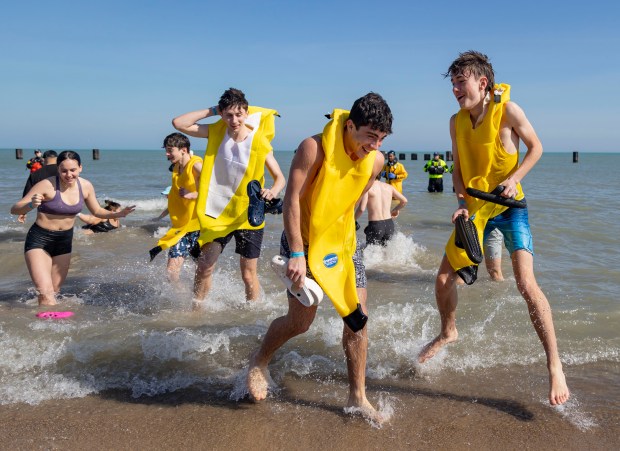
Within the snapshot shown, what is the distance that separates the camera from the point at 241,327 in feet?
17.3

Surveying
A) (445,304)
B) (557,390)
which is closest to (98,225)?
(445,304)

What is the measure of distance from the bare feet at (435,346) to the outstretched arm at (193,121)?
2690 millimetres

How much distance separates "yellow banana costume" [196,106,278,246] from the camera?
530cm

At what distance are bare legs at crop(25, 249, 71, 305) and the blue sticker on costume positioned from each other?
3.61 metres

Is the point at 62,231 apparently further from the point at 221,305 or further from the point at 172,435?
the point at 172,435

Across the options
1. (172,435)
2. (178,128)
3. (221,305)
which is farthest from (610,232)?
(172,435)

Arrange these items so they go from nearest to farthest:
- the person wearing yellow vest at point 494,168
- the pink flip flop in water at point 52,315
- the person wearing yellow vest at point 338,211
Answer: the person wearing yellow vest at point 338,211, the person wearing yellow vest at point 494,168, the pink flip flop in water at point 52,315

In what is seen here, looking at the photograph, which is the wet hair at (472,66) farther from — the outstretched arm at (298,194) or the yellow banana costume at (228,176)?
the yellow banana costume at (228,176)

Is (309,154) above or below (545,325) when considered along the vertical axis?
above

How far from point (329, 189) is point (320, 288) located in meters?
0.56

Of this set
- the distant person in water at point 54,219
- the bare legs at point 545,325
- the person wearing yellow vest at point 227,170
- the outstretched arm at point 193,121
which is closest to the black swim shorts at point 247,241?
the person wearing yellow vest at point 227,170

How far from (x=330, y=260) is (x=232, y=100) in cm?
224

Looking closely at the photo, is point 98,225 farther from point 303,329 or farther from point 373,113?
point 373,113

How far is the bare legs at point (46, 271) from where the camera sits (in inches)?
228
